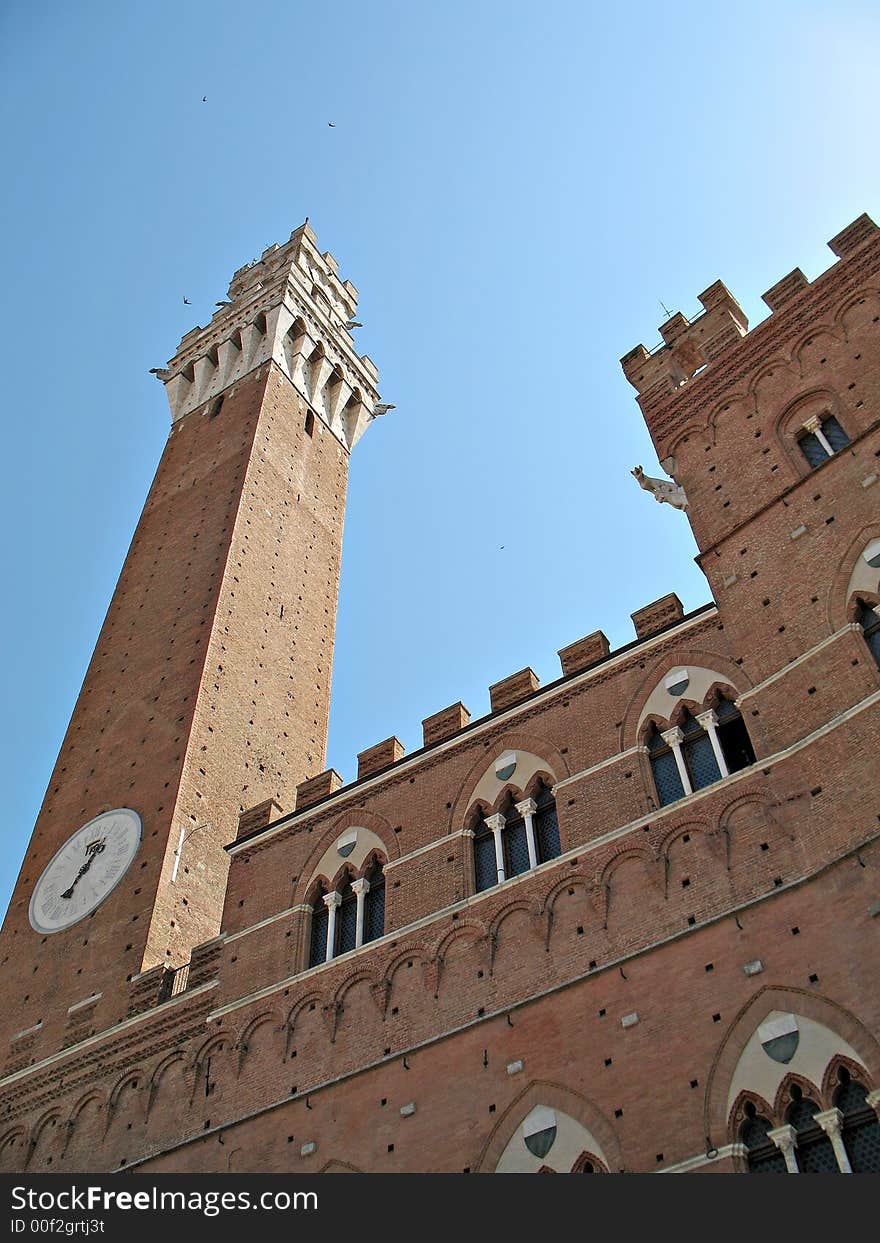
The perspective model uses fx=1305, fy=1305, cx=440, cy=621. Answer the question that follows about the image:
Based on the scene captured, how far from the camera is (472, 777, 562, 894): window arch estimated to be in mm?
13219

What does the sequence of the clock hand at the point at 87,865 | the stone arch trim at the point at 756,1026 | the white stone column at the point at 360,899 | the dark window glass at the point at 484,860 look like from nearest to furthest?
1. the stone arch trim at the point at 756,1026
2. the dark window glass at the point at 484,860
3. the white stone column at the point at 360,899
4. the clock hand at the point at 87,865

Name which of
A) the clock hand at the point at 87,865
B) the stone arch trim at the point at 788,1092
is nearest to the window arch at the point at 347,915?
the clock hand at the point at 87,865

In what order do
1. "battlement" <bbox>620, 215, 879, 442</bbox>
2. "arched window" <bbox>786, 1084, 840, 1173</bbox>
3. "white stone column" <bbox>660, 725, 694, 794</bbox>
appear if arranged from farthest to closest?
"battlement" <bbox>620, 215, 879, 442</bbox> → "white stone column" <bbox>660, 725, 694, 794</bbox> → "arched window" <bbox>786, 1084, 840, 1173</bbox>

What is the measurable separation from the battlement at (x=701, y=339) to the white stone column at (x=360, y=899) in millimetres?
6533

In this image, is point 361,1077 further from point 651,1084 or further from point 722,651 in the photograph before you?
point 722,651

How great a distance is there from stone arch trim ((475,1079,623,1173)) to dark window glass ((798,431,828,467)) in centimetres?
708

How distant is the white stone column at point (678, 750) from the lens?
12.5 metres

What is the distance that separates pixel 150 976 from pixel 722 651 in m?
7.85

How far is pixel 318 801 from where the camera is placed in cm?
1573

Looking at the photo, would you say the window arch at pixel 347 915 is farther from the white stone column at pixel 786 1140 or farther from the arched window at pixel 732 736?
the white stone column at pixel 786 1140

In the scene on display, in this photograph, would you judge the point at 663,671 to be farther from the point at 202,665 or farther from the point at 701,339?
the point at 202,665

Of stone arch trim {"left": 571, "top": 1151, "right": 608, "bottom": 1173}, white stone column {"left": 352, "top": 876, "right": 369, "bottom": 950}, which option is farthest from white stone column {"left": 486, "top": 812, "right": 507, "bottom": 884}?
stone arch trim {"left": 571, "top": 1151, "right": 608, "bottom": 1173}

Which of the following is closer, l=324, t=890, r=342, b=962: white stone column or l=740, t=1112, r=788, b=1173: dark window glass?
l=740, t=1112, r=788, b=1173: dark window glass

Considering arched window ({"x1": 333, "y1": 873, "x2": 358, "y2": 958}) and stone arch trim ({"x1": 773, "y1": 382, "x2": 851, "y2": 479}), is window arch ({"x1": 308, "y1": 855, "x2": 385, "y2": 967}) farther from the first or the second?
stone arch trim ({"x1": 773, "y1": 382, "x2": 851, "y2": 479})
